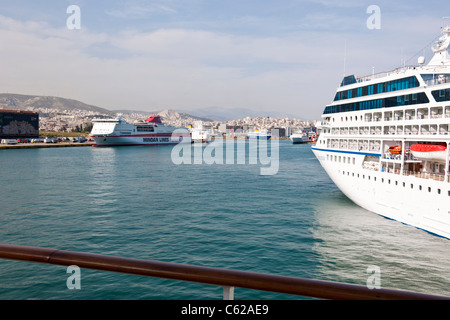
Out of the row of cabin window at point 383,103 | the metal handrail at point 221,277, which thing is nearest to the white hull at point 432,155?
the row of cabin window at point 383,103

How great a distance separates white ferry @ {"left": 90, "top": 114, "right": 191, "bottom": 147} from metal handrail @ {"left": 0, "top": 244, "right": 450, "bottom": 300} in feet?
337

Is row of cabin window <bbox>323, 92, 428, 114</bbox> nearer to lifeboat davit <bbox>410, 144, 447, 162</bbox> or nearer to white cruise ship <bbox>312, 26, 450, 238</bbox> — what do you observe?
white cruise ship <bbox>312, 26, 450, 238</bbox>

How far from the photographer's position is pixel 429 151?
17.7m

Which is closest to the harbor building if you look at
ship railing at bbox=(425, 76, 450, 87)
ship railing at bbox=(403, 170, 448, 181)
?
ship railing at bbox=(425, 76, 450, 87)

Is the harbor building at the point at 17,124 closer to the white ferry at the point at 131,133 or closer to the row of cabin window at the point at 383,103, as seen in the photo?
the white ferry at the point at 131,133

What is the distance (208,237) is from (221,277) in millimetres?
15049

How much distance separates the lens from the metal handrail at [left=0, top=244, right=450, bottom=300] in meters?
1.78

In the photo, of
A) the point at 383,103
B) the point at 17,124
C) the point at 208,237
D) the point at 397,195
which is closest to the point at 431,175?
the point at 397,195

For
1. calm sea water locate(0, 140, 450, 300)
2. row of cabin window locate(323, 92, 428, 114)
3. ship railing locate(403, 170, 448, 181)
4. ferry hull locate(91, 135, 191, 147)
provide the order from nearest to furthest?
calm sea water locate(0, 140, 450, 300) → ship railing locate(403, 170, 448, 181) → row of cabin window locate(323, 92, 428, 114) → ferry hull locate(91, 135, 191, 147)

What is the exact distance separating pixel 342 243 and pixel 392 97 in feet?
32.9

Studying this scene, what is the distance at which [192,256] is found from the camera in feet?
46.1

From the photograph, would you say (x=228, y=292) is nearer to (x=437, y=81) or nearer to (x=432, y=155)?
(x=432, y=155)
